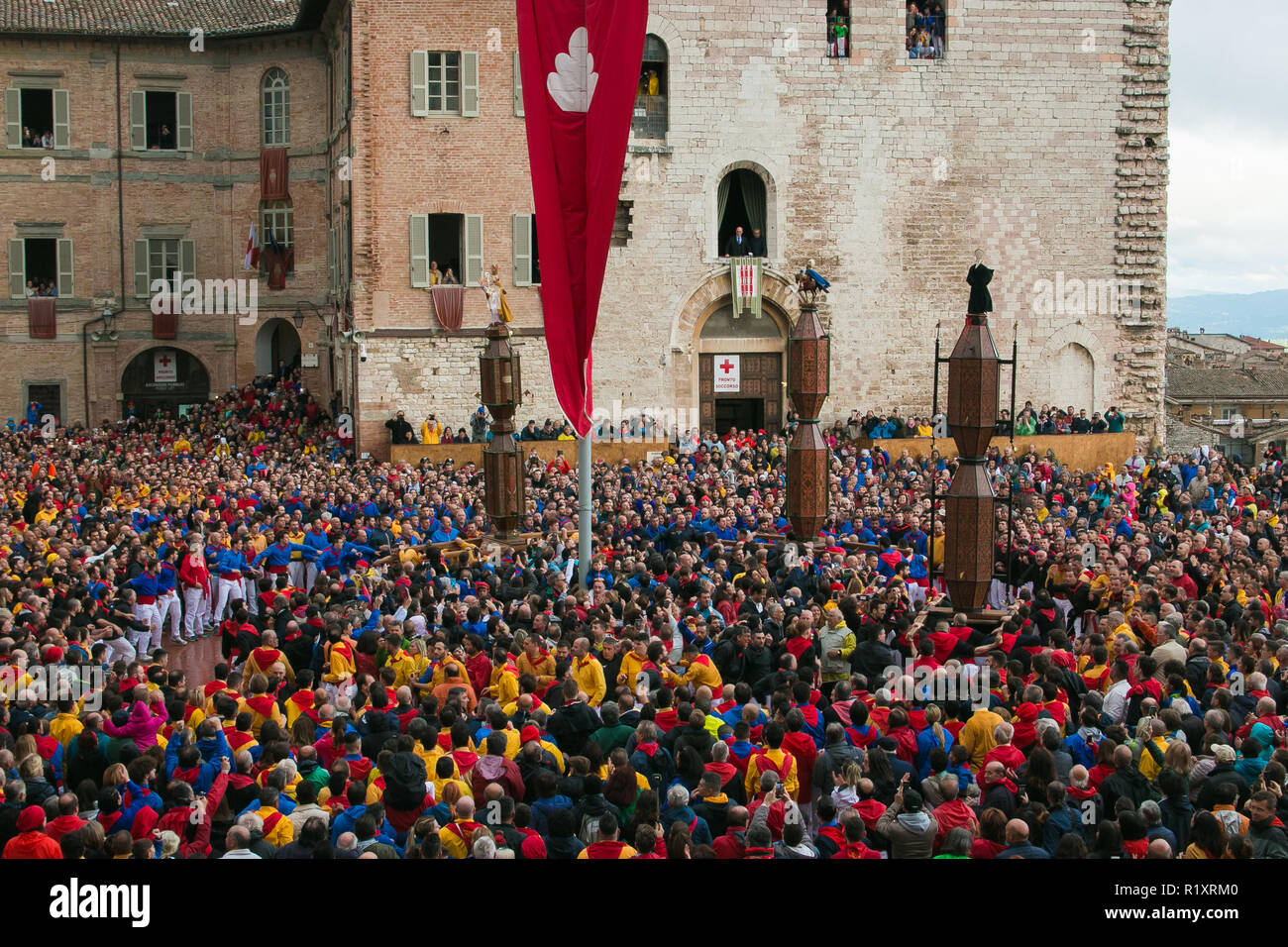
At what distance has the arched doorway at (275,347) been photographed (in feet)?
134

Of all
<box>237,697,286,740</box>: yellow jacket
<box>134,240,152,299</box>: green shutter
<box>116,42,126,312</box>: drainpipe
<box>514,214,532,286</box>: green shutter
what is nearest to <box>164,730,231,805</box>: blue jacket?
<box>237,697,286,740</box>: yellow jacket

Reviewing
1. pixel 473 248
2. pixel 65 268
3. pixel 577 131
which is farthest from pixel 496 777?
pixel 65 268

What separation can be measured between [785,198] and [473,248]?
25.7 feet

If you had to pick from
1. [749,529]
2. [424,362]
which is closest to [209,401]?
[424,362]

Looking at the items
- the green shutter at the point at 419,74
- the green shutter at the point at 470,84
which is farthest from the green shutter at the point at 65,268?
the green shutter at the point at 470,84

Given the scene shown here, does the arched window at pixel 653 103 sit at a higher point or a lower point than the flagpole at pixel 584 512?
higher

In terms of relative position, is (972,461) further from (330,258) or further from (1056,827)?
(330,258)

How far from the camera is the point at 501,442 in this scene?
62.2ft

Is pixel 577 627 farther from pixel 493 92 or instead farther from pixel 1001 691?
pixel 493 92

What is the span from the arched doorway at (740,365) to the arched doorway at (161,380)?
50.9 ft

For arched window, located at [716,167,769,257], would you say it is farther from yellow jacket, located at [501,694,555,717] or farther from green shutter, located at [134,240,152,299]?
yellow jacket, located at [501,694,555,717]

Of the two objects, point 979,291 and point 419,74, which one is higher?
point 419,74

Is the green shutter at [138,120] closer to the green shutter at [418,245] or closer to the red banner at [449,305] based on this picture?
the green shutter at [418,245]

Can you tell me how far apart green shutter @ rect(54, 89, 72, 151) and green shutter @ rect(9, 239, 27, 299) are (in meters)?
3.02
